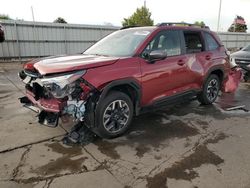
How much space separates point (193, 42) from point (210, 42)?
72 centimetres

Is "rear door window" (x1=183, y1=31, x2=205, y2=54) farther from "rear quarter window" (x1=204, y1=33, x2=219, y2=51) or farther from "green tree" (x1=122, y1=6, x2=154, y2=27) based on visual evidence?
"green tree" (x1=122, y1=6, x2=154, y2=27)

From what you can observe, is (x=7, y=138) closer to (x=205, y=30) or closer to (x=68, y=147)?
(x=68, y=147)

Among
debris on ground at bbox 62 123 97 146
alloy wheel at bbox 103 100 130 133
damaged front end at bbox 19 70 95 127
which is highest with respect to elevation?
damaged front end at bbox 19 70 95 127

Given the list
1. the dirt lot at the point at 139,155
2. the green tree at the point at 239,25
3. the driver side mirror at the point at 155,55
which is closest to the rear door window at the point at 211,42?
the dirt lot at the point at 139,155

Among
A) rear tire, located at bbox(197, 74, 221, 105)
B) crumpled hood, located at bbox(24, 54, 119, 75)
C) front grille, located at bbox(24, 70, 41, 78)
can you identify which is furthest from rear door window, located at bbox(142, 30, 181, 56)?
front grille, located at bbox(24, 70, 41, 78)

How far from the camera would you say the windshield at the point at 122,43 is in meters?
4.40

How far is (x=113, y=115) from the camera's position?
402cm

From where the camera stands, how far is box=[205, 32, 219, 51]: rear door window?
582cm

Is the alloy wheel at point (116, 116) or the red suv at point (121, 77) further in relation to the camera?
the alloy wheel at point (116, 116)

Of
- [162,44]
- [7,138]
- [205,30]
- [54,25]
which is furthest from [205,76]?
[54,25]

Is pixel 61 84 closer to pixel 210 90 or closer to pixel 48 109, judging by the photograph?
pixel 48 109

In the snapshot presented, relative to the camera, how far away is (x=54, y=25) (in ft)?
48.5

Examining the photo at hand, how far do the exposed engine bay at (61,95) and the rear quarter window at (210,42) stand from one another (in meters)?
3.45

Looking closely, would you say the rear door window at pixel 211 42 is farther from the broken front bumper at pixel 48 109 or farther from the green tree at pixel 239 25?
the green tree at pixel 239 25
